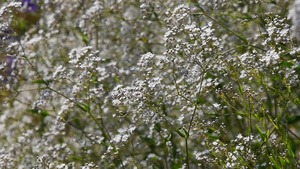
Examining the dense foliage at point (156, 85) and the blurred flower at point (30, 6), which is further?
the blurred flower at point (30, 6)

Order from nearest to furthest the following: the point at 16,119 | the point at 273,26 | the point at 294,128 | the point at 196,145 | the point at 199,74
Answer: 1. the point at 273,26
2. the point at 199,74
3. the point at 196,145
4. the point at 294,128
5. the point at 16,119

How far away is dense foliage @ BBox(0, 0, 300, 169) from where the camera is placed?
3141 millimetres

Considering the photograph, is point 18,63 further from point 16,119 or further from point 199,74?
point 199,74

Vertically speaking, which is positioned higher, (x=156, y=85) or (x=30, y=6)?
(x=30, y=6)

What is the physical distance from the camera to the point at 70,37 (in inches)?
239

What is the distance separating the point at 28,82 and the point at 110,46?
1.19 meters

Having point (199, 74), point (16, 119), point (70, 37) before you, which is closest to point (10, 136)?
point (16, 119)

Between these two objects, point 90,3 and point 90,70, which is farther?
point 90,3

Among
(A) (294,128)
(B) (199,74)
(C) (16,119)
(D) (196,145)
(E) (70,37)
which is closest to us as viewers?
(B) (199,74)

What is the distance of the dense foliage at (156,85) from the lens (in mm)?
3141

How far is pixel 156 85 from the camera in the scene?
328 cm

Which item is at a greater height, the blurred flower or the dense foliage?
the blurred flower

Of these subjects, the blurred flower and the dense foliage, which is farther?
the blurred flower

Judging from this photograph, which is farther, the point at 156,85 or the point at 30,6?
the point at 30,6
